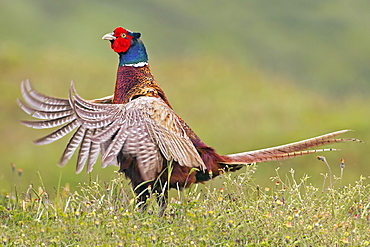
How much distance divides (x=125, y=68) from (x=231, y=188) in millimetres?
1320

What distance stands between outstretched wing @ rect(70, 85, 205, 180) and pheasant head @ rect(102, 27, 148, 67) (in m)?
0.47

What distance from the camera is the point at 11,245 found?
3457 millimetres

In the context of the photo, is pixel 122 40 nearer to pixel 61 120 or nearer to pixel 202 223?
pixel 61 120

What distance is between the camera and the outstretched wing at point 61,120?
442cm

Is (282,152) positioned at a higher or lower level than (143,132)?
lower

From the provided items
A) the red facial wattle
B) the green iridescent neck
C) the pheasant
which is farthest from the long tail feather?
the red facial wattle

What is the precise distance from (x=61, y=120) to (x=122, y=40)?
79 cm

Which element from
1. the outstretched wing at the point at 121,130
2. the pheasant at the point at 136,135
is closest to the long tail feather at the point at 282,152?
the pheasant at the point at 136,135

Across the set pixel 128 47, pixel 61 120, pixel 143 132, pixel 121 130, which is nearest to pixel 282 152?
pixel 143 132

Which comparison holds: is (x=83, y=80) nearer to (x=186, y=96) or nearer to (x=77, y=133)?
(x=186, y=96)

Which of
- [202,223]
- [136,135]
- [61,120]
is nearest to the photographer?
[202,223]

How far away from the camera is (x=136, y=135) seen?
4.15 meters

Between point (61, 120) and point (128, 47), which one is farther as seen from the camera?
point (128, 47)

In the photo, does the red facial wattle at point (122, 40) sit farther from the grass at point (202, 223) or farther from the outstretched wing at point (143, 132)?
the grass at point (202, 223)
